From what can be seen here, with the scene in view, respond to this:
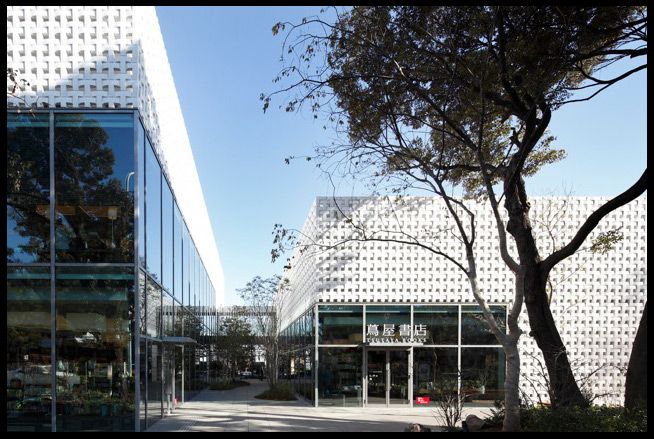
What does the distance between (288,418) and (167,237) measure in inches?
259

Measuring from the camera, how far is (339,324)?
21.3 metres

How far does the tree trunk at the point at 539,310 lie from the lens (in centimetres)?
1166

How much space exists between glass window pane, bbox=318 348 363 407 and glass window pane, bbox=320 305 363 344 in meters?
0.43

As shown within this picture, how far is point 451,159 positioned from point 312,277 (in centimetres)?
1018

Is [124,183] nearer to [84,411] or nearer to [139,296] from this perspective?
[139,296]

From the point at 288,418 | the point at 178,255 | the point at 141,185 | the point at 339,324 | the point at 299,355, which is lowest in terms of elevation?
the point at 288,418

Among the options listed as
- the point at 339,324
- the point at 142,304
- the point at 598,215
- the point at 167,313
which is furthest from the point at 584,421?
the point at 167,313

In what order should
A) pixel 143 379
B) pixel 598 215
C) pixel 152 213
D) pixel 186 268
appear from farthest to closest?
pixel 186 268 → pixel 152 213 → pixel 143 379 → pixel 598 215

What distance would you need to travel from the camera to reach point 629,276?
21297 millimetres

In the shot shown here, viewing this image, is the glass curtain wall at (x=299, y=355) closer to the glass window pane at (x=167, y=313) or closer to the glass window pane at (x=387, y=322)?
the glass window pane at (x=387, y=322)

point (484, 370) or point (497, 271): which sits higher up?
point (497, 271)

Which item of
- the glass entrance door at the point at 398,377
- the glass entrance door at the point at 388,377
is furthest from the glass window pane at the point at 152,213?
the glass entrance door at the point at 398,377

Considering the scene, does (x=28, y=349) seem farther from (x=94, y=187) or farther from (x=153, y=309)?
(x=153, y=309)

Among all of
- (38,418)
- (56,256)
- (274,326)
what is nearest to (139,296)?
(56,256)
